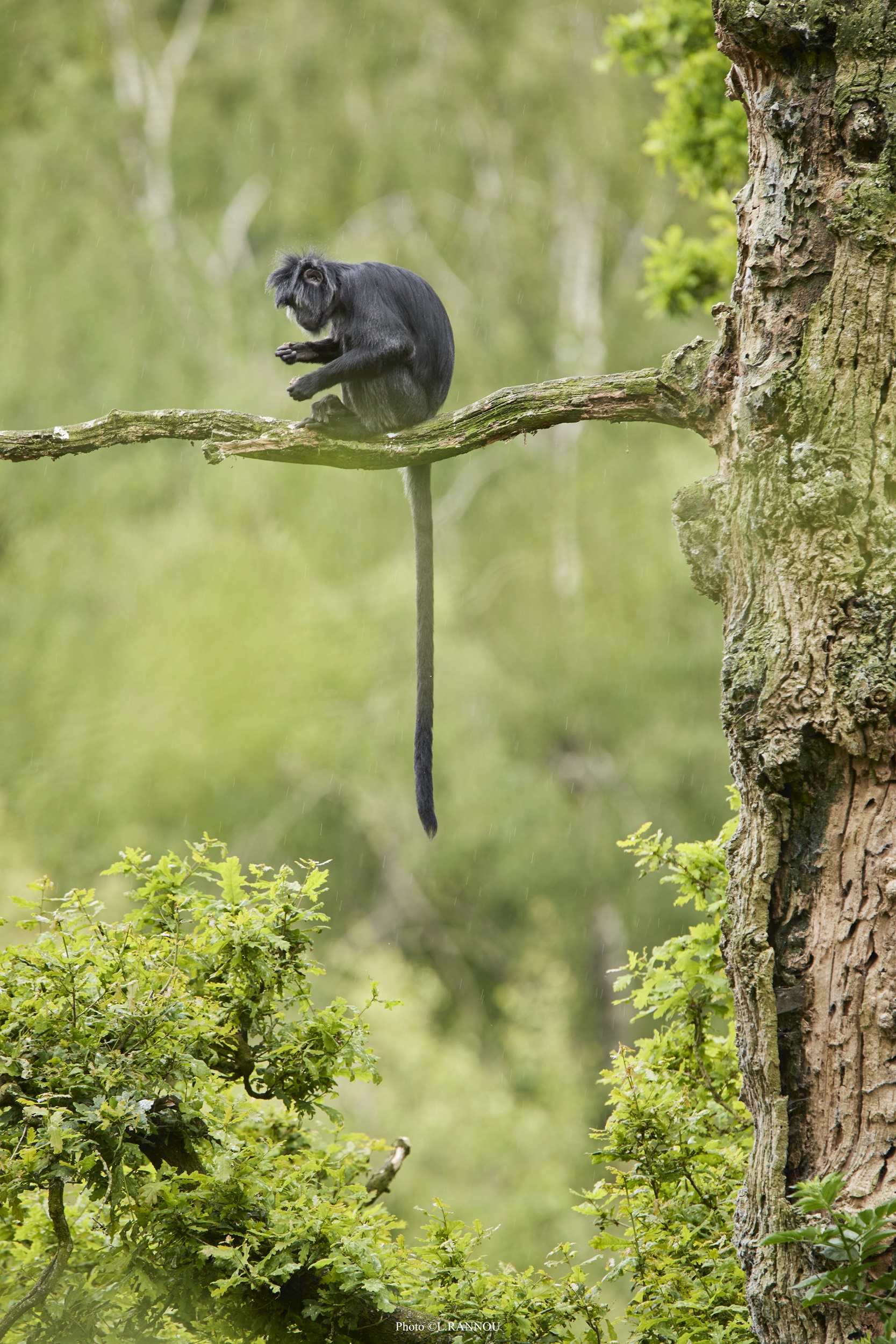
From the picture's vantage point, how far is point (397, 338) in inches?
127

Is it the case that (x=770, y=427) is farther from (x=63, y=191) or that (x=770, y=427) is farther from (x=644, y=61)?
(x=63, y=191)

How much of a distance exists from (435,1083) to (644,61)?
826 centimetres

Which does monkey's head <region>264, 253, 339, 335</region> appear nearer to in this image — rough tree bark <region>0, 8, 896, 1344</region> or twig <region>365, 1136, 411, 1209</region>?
rough tree bark <region>0, 8, 896, 1344</region>

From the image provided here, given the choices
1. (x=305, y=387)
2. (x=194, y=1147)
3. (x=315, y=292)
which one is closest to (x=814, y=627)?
(x=194, y=1147)

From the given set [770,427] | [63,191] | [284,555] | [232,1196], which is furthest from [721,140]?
[63,191]

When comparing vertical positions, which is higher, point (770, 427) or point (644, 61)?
point (644, 61)

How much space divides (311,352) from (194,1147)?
2099 millimetres

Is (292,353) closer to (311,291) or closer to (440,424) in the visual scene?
(311,291)

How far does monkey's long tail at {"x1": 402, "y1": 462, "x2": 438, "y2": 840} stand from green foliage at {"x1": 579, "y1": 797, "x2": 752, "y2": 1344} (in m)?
0.46

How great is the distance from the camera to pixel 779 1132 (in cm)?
175

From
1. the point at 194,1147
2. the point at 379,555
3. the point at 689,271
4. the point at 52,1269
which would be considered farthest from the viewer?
the point at 379,555

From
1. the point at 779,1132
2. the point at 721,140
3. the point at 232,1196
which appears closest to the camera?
the point at 779,1132

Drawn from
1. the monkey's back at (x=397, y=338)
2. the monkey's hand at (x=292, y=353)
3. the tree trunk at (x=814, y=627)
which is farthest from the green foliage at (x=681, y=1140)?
the monkey's hand at (x=292, y=353)

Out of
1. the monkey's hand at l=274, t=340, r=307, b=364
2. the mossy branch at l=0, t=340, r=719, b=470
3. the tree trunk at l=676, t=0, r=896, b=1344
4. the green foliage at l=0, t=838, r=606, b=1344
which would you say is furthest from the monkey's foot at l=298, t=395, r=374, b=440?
the tree trunk at l=676, t=0, r=896, b=1344
